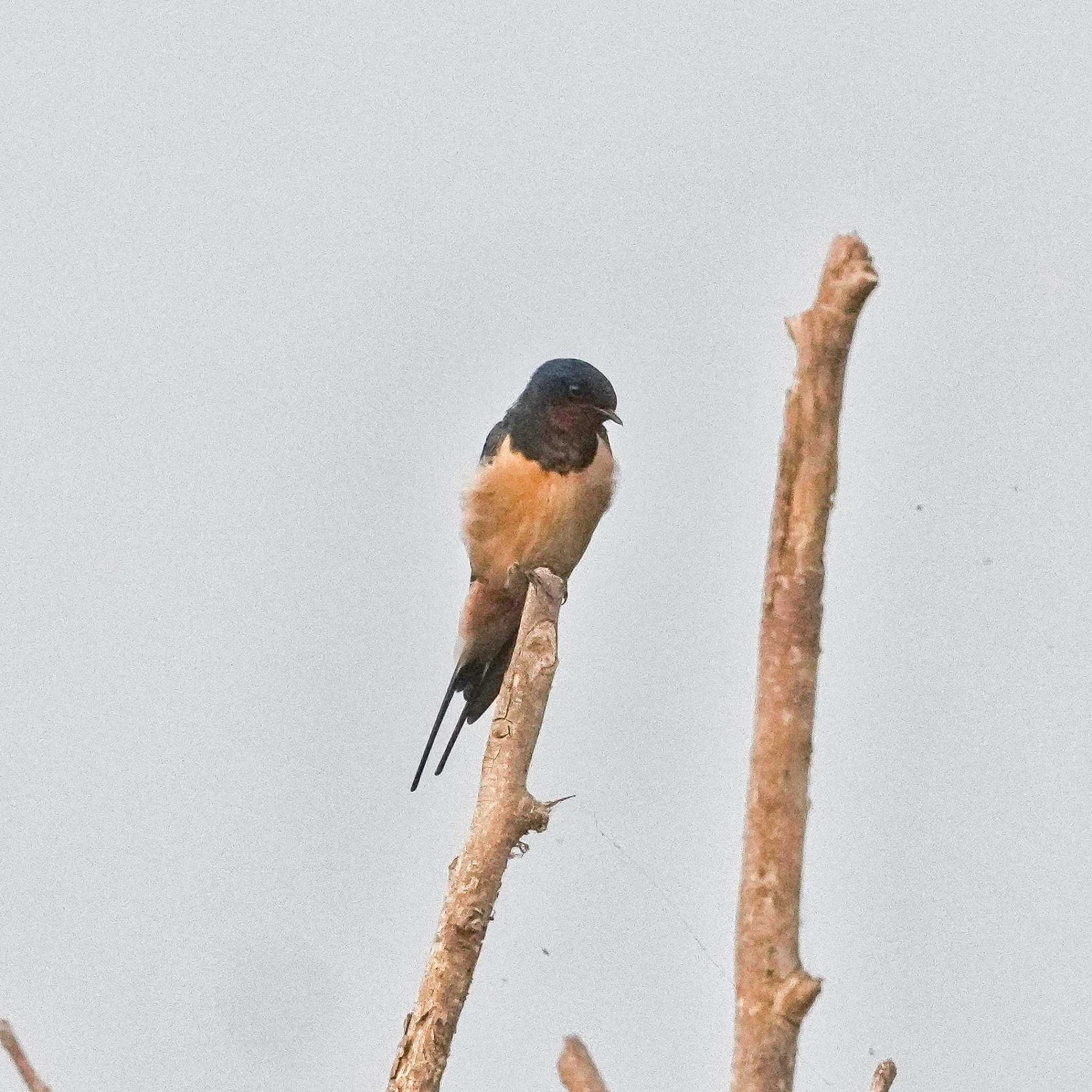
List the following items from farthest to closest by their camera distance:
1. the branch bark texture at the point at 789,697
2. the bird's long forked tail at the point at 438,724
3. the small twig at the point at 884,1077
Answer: the bird's long forked tail at the point at 438,724 → the small twig at the point at 884,1077 → the branch bark texture at the point at 789,697

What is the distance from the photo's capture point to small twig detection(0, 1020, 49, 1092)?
2.38 metres

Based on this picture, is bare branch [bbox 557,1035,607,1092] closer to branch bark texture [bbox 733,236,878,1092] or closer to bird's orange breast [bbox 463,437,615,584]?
branch bark texture [bbox 733,236,878,1092]

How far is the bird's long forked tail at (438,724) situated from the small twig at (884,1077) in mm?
3270

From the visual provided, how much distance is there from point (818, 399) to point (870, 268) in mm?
163

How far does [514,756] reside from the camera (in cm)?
380

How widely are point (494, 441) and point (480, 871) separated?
2475mm

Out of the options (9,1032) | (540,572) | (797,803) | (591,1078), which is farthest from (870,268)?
(540,572)

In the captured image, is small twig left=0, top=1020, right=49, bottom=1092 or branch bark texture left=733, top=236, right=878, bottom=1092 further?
small twig left=0, top=1020, right=49, bottom=1092

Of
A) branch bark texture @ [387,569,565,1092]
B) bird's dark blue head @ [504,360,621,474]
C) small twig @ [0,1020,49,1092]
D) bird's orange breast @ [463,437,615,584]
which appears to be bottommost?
small twig @ [0,1020,49,1092]

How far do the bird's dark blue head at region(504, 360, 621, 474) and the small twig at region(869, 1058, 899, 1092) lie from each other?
343 cm

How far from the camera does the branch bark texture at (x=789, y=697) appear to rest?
1814 millimetres

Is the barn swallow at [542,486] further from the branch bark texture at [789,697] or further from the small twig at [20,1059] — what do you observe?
the branch bark texture at [789,697]

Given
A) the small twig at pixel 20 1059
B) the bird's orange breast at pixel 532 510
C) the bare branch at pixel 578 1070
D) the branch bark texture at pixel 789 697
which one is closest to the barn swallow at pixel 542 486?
the bird's orange breast at pixel 532 510

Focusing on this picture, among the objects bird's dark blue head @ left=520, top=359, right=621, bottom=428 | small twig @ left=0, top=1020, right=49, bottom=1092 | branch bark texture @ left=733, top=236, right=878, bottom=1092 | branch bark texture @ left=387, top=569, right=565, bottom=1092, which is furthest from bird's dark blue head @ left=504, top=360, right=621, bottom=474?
branch bark texture @ left=733, top=236, right=878, bottom=1092
